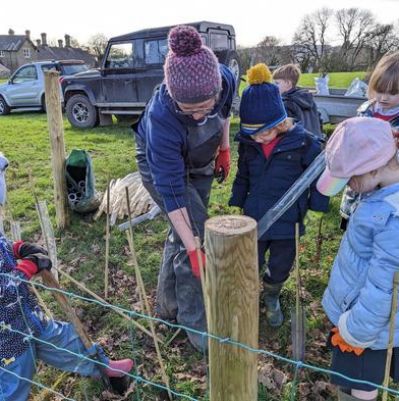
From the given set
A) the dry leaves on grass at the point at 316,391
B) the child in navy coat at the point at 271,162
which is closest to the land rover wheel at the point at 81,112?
the child in navy coat at the point at 271,162

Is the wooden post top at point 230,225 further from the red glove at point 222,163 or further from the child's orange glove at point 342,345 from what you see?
the red glove at point 222,163

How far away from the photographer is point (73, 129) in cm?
959

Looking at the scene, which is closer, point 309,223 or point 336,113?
point 309,223

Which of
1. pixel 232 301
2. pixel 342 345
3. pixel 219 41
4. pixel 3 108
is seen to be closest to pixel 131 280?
pixel 342 345

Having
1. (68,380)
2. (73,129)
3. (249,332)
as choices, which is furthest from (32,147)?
(249,332)

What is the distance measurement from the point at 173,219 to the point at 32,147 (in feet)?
21.8

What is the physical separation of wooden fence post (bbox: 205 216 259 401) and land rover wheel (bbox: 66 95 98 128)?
9.25 m

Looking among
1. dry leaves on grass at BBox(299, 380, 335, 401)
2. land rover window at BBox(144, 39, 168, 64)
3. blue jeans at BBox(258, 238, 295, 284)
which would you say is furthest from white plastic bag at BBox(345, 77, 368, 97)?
dry leaves on grass at BBox(299, 380, 335, 401)

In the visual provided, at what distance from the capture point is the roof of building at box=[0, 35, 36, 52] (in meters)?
58.2

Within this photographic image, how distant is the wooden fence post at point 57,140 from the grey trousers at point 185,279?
1699 millimetres

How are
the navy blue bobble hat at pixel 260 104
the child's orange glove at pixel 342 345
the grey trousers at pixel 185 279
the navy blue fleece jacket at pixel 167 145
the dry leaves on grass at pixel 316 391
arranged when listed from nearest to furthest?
the child's orange glove at pixel 342 345 → the navy blue fleece jacket at pixel 167 145 → the navy blue bobble hat at pixel 260 104 → the dry leaves on grass at pixel 316 391 → the grey trousers at pixel 185 279

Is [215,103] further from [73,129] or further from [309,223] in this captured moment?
[73,129]

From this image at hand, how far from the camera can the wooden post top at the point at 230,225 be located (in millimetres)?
1062

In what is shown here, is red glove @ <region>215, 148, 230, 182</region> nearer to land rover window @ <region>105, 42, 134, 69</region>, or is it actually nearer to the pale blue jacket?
the pale blue jacket
